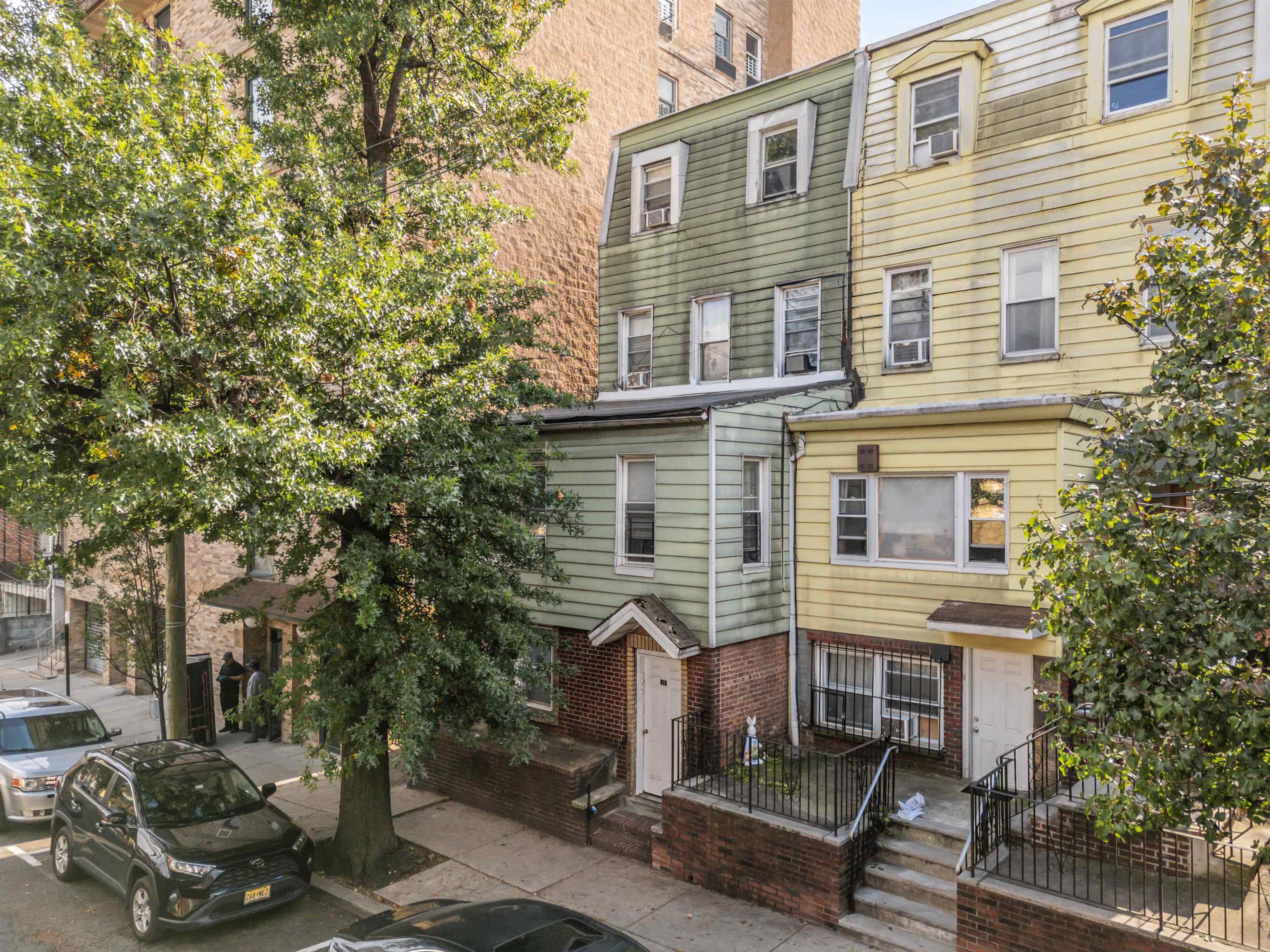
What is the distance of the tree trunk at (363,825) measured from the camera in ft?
35.6

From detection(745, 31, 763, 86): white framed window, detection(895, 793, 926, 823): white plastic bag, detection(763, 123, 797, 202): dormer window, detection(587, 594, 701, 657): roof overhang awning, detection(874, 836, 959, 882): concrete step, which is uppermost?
detection(745, 31, 763, 86): white framed window

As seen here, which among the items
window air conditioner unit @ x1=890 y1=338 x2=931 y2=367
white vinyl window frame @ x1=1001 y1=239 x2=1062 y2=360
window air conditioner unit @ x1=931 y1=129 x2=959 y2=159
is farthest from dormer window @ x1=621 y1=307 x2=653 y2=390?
white vinyl window frame @ x1=1001 y1=239 x2=1062 y2=360

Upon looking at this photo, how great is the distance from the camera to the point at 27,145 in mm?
7402

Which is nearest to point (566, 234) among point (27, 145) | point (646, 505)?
point (646, 505)

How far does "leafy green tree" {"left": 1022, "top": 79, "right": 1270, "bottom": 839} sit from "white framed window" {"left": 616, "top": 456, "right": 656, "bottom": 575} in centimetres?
724

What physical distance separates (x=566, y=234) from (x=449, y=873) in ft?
47.8

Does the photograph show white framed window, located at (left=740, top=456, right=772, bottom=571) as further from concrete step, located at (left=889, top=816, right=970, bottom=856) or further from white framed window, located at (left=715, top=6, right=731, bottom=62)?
white framed window, located at (left=715, top=6, right=731, bottom=62)

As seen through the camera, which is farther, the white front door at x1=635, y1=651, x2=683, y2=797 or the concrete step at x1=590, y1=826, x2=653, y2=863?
the white front door at x1=635, y1=651, x2=683, y2=797

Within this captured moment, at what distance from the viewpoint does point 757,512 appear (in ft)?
42.0

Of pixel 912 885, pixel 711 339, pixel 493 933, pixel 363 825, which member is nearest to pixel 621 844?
pixel 363 825

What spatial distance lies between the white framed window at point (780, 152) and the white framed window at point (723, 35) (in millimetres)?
11086

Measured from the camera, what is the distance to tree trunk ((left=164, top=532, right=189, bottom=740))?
13367mm

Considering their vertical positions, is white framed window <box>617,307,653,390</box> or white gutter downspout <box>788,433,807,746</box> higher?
white framed window <box>617,307,653,390</box>

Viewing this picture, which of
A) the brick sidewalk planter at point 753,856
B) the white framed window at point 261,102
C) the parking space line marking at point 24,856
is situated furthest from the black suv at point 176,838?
the white framed window at point 261,102
